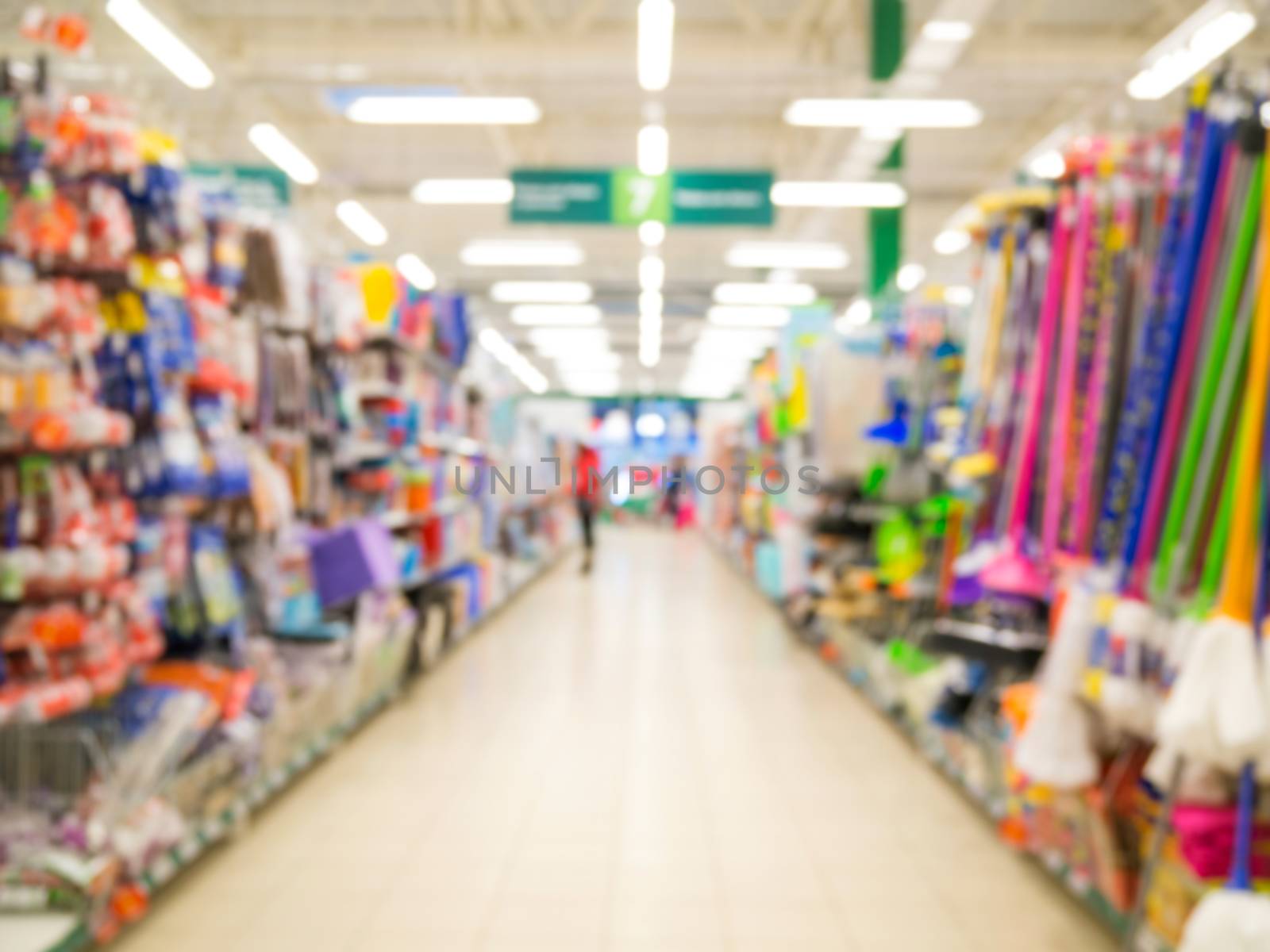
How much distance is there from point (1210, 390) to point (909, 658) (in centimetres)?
312

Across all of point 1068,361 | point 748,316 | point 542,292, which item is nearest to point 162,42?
point 1068,361

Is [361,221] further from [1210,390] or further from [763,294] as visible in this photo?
[1210,390]

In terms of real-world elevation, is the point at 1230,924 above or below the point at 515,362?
below

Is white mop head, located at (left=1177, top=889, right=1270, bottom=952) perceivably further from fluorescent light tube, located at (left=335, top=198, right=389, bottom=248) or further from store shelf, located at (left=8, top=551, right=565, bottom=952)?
fluorescent light tube, located at (left=335, top=198, right=389, bottom=248)

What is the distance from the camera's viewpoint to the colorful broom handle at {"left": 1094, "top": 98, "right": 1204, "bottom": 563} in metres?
2.39

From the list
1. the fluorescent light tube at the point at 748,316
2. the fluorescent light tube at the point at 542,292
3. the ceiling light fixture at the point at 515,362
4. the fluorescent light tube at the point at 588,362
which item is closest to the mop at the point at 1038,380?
the ceiling light fixture at the point at 515,362

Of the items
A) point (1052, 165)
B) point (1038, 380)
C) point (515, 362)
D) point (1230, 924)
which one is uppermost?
point (515, 362)

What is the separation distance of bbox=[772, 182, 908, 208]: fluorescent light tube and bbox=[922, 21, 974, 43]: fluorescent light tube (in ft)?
4.77

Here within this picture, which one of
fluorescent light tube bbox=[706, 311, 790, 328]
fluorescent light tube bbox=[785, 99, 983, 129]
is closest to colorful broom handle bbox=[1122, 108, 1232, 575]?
fluorescent light tube bbox=[785, 99, 983, 129]

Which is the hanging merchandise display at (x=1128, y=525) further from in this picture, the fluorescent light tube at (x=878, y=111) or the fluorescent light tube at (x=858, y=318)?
the fluorescent light tube at (x=878, y=111)

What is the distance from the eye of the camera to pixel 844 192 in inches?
343

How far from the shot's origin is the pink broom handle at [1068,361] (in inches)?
114

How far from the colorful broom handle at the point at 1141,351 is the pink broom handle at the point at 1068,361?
0.24 metres

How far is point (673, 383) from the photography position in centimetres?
3275
